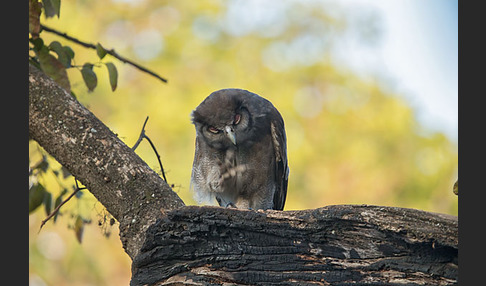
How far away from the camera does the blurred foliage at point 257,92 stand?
11.2 m

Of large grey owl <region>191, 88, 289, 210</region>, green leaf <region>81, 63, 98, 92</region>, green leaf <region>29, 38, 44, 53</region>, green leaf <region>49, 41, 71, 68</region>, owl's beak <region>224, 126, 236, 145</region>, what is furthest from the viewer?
large grey owl <region>191, 88, 289, 210</region>

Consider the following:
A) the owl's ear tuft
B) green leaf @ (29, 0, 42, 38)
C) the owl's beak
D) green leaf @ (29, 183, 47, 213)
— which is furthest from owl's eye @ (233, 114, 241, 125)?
green leaf @ (29, 0, 42, 38)

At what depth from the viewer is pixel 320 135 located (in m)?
13.5

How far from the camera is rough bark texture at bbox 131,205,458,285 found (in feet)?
7.97

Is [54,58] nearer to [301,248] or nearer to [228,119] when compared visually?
[228,119]

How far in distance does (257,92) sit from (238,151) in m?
7.90

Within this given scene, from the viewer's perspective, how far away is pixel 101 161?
3160 mm

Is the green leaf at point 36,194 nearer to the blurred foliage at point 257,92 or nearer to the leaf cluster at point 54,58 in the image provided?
the leaf cluster at point 54,58

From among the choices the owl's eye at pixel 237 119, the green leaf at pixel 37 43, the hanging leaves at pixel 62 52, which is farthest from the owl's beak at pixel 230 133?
the green leaf at pixel 37 43

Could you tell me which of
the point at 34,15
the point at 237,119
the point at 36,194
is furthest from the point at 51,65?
the point at 237,119

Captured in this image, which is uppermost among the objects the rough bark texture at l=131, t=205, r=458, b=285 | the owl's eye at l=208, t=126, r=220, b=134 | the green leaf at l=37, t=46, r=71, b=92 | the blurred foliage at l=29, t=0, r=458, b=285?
the blurred foliage at l=29, t=0, r=458, b=285

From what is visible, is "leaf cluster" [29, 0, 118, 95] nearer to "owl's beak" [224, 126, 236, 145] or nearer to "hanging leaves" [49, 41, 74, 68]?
"hanging leaves" [49, 41, 74, 68]

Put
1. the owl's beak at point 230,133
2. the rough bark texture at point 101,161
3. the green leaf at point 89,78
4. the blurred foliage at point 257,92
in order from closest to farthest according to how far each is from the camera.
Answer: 1. the rough bark texture at point 101,161
2. the green leaf at point 89,78
3. the owl's beak at point 230,133
4. the blurred foliage at point 257,92

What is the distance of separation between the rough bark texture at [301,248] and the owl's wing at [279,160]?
8.36ft
